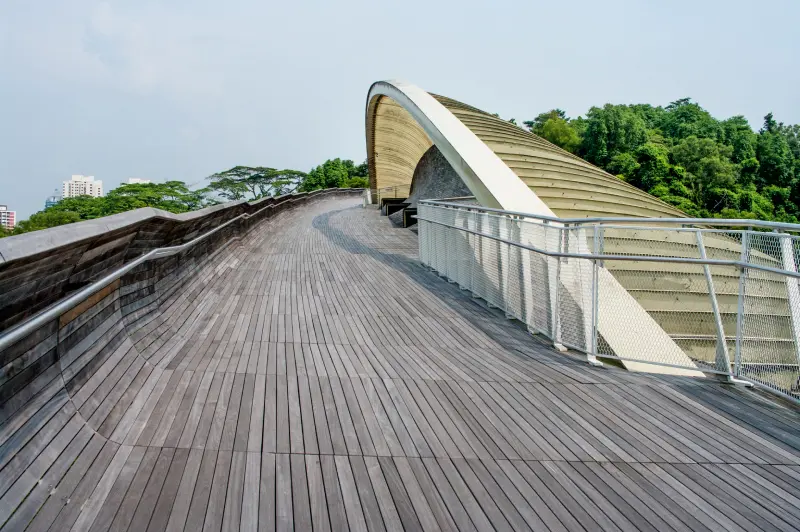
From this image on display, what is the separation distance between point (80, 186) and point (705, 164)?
182 m

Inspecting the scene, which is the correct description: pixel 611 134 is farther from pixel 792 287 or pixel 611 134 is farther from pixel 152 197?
pixel 792 287

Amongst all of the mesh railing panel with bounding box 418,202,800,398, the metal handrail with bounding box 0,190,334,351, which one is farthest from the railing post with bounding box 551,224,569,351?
the metal handrail with bounding box 0,190,334,351

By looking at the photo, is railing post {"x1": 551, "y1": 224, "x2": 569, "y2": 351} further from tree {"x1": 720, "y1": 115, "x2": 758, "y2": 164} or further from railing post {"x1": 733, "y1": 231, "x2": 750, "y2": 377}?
tree {"x1": 720, "y1": 115, "x2": 758, "y2": 164}

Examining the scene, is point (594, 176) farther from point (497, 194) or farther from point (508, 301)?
point (508, 301)

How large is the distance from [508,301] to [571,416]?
3.15 m

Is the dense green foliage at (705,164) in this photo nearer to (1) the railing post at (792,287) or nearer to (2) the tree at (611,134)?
(2) the tree at (611,134)

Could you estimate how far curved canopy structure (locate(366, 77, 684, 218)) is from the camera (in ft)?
35.1

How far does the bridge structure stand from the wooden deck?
0.02 meters

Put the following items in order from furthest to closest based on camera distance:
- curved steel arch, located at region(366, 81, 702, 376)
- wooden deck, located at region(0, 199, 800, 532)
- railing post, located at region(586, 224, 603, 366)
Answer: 1. curved steel arch, located at region(366, 81, 702, 376)
2. railing post, located at region(586, 224, 603, 366)
3. wooden deck, located at region(0, 199, 800, 532)

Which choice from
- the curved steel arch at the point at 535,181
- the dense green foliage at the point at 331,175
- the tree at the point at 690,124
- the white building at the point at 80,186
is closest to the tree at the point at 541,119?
the tree at the point at 690,124

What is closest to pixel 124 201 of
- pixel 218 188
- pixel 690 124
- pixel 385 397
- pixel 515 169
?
pixel 218 188

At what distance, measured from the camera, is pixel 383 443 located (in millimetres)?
3043

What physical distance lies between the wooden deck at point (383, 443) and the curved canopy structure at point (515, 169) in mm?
5777

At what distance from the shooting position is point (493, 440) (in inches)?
125
